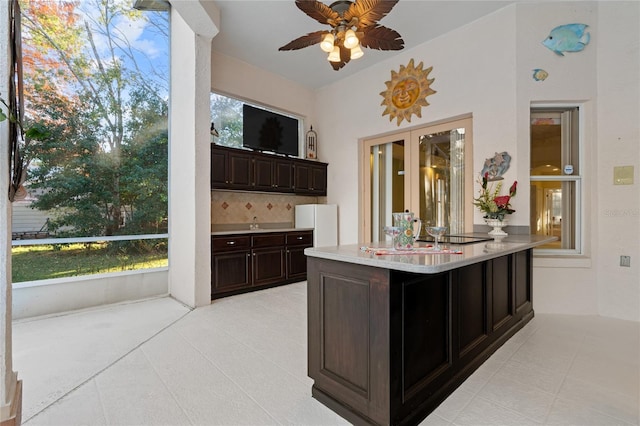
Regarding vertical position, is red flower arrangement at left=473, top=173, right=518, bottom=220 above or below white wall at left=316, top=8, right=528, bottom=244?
below

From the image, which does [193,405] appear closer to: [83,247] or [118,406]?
[118,406]

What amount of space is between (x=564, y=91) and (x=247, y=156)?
4160 mm

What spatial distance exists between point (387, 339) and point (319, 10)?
8.14 ft

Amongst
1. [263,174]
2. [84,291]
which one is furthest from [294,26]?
[84,291]

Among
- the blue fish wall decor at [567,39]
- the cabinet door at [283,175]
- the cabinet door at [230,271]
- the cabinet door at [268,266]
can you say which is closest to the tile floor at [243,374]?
the cabinet door at [230,271]

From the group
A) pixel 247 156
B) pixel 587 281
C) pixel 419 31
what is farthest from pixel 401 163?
pixel 587 281

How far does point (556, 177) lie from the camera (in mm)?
3559

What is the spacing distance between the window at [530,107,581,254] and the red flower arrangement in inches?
16.1

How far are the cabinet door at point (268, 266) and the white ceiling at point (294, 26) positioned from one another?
3121mm

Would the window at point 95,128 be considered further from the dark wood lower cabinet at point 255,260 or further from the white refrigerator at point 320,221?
the white refrigerator at point 320,221

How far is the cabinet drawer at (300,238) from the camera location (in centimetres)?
491

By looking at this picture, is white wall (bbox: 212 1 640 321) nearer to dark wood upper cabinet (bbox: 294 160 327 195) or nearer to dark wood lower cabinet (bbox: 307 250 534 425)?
dark wood lower cabinet (bbox: 307 250 534 425)

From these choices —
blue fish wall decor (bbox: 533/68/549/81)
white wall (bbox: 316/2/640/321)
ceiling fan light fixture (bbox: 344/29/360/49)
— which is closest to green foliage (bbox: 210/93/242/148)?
ceiling fan light fixture (bbox: 344/29/360/49)

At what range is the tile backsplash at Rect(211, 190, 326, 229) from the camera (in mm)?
4582
